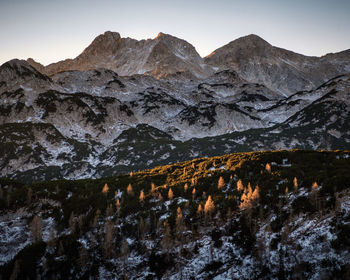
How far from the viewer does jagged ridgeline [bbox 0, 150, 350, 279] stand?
50062 mm

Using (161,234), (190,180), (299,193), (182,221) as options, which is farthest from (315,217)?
(190,180)

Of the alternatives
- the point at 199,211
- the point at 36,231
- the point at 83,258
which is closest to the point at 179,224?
the point at 199,211

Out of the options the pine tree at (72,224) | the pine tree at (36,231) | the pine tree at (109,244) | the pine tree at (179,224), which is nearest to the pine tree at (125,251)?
the pine tree at (109,244)

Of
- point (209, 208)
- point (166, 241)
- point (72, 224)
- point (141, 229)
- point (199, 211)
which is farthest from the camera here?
point (72, 224)

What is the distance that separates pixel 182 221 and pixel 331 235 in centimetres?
3087

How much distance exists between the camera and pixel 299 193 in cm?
6369

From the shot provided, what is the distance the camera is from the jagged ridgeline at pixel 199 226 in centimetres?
5006

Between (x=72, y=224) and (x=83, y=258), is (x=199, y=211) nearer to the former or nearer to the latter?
(x=83, y=258)

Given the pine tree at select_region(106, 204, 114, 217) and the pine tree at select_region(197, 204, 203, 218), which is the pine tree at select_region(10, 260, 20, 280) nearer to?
the pine tree at select_region(106, 204, 114, 217)

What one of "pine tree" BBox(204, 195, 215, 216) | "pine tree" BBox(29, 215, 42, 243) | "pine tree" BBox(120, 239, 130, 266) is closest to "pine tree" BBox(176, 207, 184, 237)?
"pine tree" BBox(204, 195, 215, 216)

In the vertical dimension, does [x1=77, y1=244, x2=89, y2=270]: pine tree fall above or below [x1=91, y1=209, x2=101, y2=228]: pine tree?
below

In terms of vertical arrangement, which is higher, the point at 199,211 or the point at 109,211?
the point at 199,211

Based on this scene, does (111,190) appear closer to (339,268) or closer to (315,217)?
(315,217)

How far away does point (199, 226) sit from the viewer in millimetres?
66250
